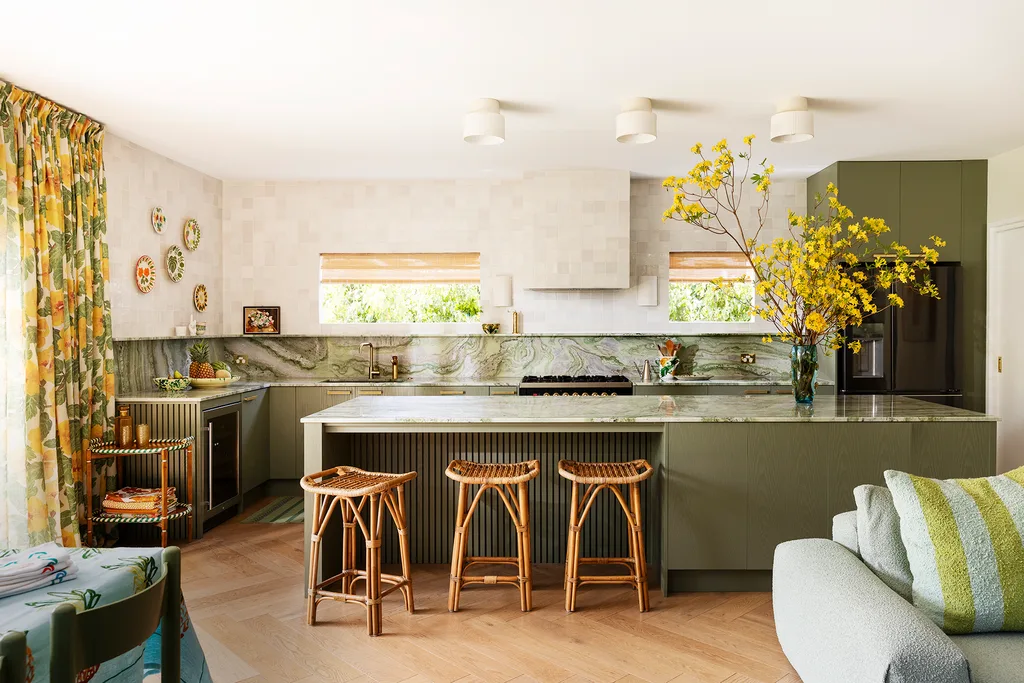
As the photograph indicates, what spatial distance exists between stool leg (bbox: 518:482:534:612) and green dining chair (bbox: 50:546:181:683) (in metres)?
1.61

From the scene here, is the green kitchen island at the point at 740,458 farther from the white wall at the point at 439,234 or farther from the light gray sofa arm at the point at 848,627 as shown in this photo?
the white wall at the point at 439,234

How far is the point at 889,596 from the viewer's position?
1.88 meters

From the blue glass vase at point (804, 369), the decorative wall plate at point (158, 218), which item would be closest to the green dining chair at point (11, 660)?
the blue glass vase at point (804, 369)

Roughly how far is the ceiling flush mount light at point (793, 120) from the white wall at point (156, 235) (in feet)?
12.8

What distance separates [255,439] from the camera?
5.21 m

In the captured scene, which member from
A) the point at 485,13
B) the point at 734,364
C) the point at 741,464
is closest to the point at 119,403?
the point at 485,13

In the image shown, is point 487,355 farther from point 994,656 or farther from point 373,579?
point 994,656

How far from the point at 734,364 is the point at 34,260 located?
489 centimetres

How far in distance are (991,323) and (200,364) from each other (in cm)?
569

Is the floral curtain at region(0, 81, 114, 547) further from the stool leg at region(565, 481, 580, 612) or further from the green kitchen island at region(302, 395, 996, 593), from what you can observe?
the stool leg at region(565, 481, 580, 612)

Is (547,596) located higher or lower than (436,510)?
lower

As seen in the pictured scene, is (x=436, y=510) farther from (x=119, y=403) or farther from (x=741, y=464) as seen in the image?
(x=119, y=403)

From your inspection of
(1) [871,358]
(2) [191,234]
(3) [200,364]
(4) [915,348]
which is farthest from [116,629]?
(4) [915,348]

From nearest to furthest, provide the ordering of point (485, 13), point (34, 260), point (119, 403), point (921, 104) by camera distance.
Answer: point (485, 13)
point (34, 260)
point (921, 104)
point (119, 403)
